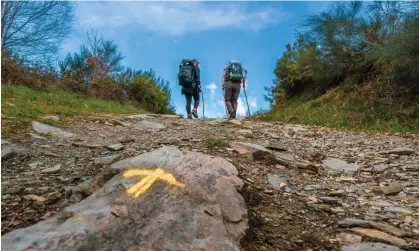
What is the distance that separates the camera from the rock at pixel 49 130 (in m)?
6.36

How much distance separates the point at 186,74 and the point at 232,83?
1437 mm

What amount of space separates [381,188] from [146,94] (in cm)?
2001

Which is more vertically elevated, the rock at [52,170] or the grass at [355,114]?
the grass at [355,114]

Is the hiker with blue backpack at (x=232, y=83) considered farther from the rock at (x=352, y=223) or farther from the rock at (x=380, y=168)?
the rock at (x=352, y=223)

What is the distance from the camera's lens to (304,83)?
730 inches

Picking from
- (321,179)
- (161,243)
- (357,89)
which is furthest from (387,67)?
(161,243)

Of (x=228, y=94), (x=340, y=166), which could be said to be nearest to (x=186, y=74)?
(x=228, y=94)

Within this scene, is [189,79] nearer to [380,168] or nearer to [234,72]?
[234,72]

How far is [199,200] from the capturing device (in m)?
2.94

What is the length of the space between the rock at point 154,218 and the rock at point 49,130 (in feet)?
11.2

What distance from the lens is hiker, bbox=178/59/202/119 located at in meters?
11.9

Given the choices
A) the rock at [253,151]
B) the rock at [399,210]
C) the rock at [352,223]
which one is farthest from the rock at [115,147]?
the rock at [399,210]

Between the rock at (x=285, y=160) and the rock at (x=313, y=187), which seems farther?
the rock at (x=285, y=160)

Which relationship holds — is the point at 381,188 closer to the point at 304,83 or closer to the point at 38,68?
the point at 304,83
